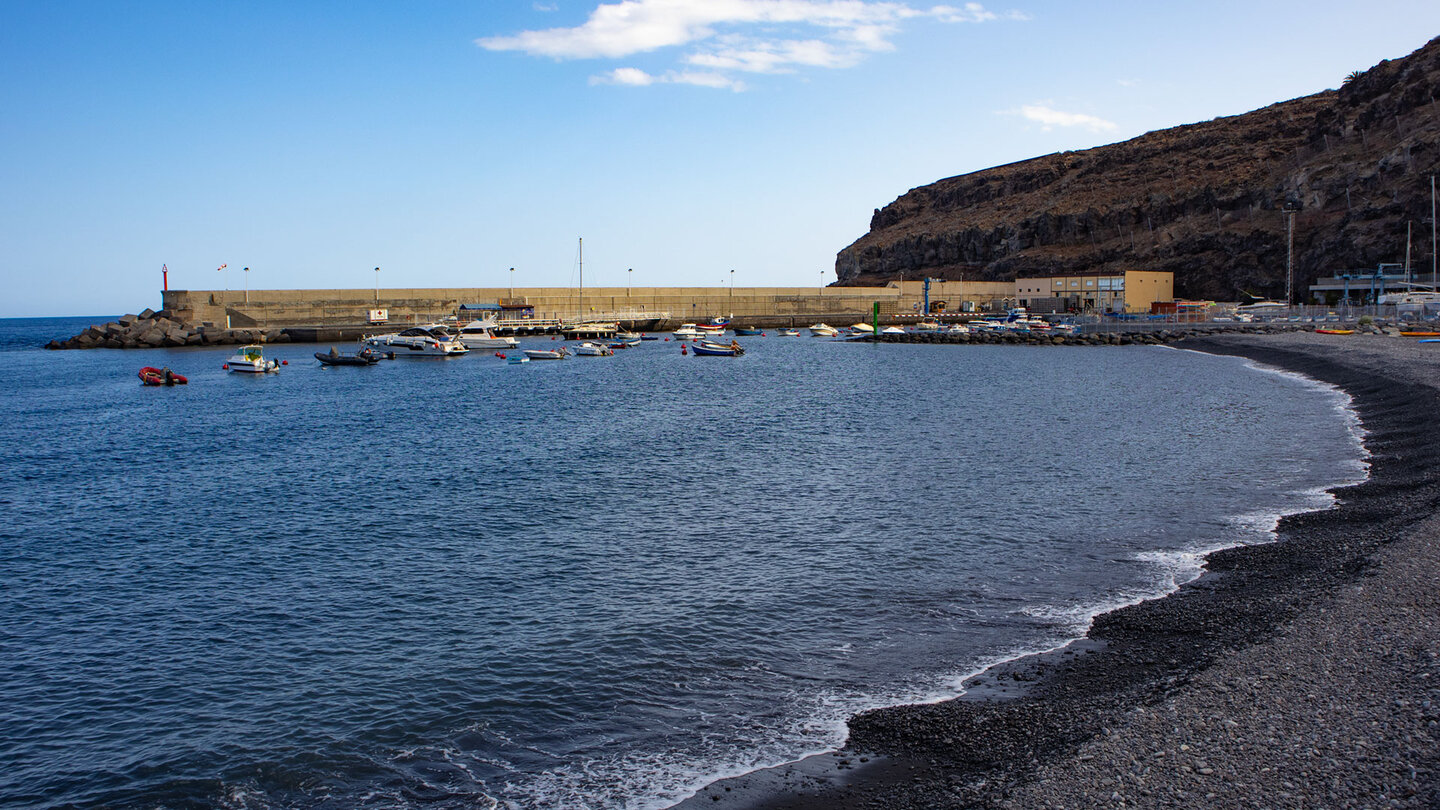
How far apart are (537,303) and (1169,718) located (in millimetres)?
126861

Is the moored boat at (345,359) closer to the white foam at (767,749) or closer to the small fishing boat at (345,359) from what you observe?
the small fishing boat at (345,359)

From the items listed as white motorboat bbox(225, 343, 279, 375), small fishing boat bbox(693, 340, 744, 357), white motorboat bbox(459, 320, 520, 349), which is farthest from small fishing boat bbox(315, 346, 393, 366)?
small fishing boat bbox(693, 340, 744, 357)

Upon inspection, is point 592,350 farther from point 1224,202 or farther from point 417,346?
point 1224,202

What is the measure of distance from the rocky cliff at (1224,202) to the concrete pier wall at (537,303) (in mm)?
29293

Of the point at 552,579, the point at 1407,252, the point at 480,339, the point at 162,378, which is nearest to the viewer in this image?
the point at 552,579

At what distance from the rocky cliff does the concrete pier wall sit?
96.1 ft

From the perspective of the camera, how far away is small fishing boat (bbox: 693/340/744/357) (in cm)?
8638

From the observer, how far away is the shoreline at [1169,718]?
841 centimetres

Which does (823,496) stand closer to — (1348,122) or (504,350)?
(504,350)

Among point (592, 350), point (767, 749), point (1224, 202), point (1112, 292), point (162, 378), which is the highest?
point (1224, 202)

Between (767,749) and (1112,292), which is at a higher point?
(1112,292)

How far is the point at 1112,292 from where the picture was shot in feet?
393

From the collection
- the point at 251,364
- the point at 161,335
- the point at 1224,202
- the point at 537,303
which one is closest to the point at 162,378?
the point at 251,364

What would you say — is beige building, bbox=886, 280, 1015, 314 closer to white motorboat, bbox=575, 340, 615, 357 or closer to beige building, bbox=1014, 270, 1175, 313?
beige building, bbox=1014, 270, 1175, 313
